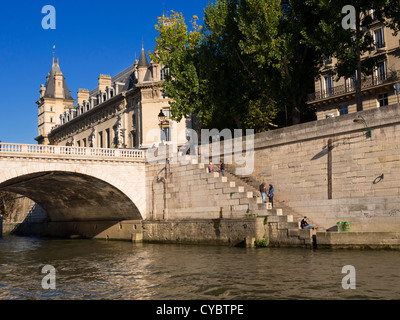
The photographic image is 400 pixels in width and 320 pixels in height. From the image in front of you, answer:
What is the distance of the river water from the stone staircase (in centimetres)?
83

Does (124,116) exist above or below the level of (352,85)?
above

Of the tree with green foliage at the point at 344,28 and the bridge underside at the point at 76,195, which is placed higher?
the tree with green foliage at the point at 344,28

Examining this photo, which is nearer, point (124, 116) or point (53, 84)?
point (124, 116)

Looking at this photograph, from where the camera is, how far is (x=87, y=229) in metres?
39.9

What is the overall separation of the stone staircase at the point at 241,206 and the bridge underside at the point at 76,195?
19.1 feet

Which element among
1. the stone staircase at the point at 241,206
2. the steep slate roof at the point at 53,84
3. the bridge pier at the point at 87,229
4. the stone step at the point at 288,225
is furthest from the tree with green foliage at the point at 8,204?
the stone step at the point at 288,225

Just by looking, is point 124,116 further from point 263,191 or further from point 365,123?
point 365,123

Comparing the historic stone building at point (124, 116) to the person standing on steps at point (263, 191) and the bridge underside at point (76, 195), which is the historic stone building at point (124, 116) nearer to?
the bridge underside at point (76, 195)

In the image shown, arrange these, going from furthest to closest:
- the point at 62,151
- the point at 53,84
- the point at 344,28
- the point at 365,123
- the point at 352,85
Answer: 1. the point at 53,84
2. the point at 352,85
3. the point at 62,151
4. the point at 344,28
5. the point at 365,123

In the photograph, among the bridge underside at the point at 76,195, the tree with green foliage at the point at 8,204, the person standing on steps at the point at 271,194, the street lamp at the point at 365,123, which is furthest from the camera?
the tree with green foliage at the point at 8,204

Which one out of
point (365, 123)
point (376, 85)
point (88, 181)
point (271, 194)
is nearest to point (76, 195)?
point (88, 181)

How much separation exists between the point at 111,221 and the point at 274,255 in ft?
64.8

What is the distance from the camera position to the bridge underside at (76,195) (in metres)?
32.6

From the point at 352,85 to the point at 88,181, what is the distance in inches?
818
